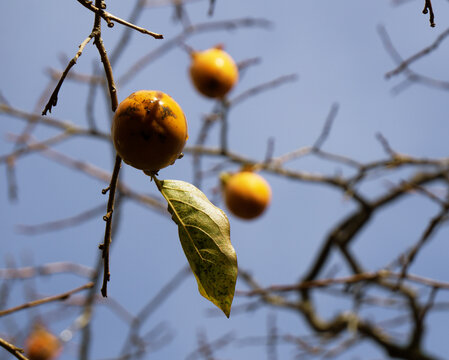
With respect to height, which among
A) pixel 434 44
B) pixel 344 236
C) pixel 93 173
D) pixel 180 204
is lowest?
pixel 180 204

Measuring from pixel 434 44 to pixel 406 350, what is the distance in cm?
281

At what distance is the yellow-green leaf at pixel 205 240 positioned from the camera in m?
0.80

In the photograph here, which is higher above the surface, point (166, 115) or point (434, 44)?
point (434, 44)

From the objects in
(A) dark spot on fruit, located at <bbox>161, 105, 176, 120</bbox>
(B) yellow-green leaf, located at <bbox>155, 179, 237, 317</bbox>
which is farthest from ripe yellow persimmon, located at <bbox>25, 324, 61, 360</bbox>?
(A) dark spot on fruit, located at <bbox>161, 105, 176, 120</bbox>

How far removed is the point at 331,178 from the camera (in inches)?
121

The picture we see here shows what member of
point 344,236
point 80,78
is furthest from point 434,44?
point 344,236

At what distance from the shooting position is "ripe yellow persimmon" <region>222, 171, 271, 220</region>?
8.20 feet

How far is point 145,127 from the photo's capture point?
776 millimetres

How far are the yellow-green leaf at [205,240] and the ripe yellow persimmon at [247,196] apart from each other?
64.4 inches

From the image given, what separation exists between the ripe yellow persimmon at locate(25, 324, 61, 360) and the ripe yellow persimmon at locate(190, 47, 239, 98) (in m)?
1.60

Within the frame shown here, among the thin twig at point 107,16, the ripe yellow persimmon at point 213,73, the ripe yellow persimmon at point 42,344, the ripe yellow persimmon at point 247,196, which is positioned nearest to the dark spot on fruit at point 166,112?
the thin twig at point 107,16

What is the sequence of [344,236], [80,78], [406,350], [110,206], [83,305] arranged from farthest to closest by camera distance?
[344,236] → [406,350] → [80,78] → [83,305] → [110,206]

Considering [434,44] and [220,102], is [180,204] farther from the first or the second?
[220,102]

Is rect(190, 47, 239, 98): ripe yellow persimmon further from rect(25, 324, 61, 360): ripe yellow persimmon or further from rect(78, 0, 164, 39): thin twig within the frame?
rect(78, 0, 164, 39): thin twig
